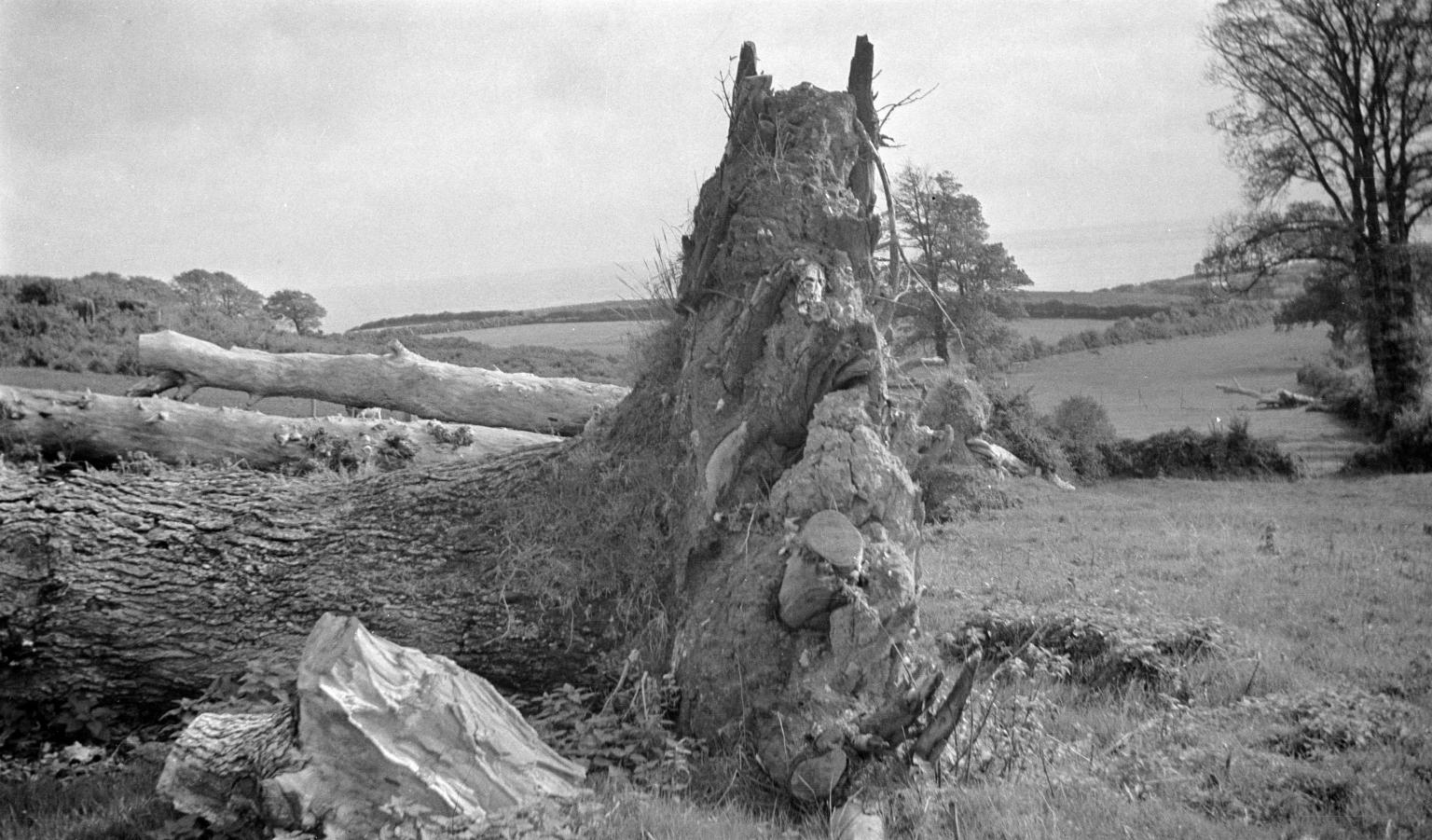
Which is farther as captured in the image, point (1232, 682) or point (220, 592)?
point (1232, 682)

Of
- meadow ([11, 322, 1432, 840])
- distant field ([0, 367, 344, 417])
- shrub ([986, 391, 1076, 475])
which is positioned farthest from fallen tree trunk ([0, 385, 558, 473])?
shrub ([986, 391, 1076, 475])

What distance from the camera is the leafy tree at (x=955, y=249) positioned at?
70.8 feet

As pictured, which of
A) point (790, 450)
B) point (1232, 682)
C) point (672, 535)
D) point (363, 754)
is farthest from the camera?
point (1232, 682)

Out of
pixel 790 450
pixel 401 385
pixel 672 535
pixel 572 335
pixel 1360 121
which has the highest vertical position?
pixel 1360 121

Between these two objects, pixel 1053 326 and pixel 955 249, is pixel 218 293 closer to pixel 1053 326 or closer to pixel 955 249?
pixel 955 249

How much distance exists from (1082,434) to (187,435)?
2102 centimetres

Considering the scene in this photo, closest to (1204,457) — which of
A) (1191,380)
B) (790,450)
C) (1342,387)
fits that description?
(1191,380)

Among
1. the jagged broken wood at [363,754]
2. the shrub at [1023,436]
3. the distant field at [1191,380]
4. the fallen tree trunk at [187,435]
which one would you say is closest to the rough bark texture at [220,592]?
the jagged broken wood at [363,754]

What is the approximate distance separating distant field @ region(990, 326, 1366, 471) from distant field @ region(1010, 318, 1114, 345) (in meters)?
1.58

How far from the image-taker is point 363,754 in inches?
151

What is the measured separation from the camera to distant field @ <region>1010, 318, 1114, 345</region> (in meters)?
27.2

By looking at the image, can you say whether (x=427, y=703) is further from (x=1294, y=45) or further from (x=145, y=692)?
(x=1294, y=45)

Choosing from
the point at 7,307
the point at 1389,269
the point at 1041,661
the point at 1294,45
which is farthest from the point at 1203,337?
the point at 7,307

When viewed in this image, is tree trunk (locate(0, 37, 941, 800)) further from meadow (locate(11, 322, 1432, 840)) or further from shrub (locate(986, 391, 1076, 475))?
shrub (locate(986, 391, 1076, 475))
